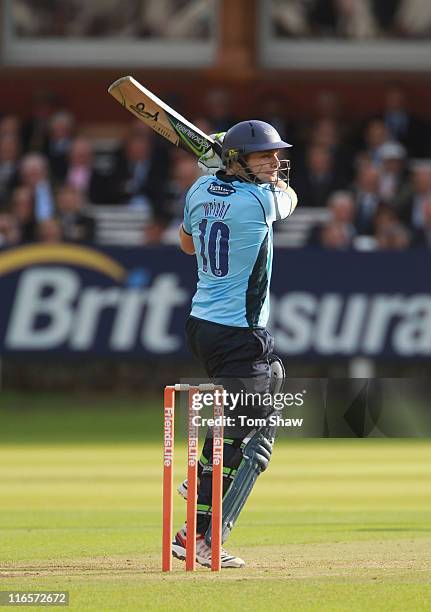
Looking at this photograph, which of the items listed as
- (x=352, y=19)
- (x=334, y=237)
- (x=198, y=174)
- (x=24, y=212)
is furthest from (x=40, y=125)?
(x=352, y=19)

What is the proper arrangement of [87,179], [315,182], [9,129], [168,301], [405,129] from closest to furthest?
[168,301]
[315,182]
[87,179]
[9,129]
[405,129]

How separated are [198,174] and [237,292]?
1050cm

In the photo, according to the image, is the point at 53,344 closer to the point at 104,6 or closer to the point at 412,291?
the point at 412,291

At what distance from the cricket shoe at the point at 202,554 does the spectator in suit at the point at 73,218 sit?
9.85 meters

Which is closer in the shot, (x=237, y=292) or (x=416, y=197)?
(x=237, y=292)

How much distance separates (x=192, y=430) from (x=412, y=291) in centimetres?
980

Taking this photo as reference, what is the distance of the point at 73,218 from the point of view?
1733cm

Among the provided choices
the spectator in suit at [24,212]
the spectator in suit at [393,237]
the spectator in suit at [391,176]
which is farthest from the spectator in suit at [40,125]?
the spectator in suit at [393,237]

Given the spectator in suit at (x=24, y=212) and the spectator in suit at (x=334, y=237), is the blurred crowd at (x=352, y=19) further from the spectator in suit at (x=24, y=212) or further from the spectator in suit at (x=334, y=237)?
the spectator in suit at (x=24, y=212)

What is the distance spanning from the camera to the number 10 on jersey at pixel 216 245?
759 centimetres

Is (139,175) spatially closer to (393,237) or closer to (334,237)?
(334,237)

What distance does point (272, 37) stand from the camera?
22.6 meters

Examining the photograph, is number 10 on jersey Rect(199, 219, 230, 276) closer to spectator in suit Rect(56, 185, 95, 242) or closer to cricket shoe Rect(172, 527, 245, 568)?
cricket shoe Rect(172, 527, 245, 568)

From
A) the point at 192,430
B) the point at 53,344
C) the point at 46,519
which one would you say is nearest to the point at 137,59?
the point at 53,344
